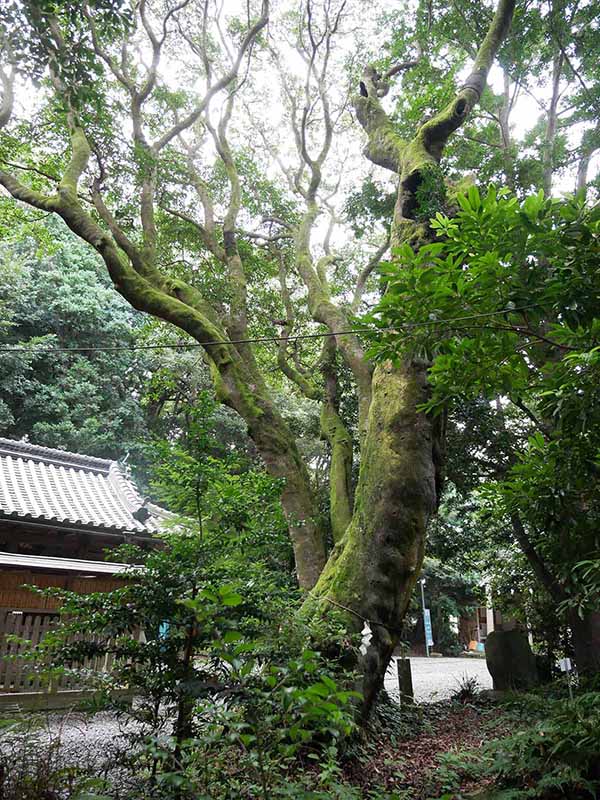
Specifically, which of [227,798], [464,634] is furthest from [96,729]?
[464,634]

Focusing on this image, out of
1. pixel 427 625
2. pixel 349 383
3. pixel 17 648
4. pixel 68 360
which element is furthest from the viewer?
pixel 68 360

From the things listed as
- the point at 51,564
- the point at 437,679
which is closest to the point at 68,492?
the point at 51,564

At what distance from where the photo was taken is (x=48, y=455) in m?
10.9

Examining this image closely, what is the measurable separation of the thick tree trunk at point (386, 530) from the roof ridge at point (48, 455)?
24.4ft

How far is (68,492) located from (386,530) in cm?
705

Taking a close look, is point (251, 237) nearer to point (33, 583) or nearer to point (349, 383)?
point (349, 383)

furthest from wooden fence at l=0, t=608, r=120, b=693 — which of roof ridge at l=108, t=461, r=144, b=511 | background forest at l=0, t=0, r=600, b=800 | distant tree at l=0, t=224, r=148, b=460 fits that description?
distant tree at l=0, t=224, r=148, b=460

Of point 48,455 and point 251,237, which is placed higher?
point 251,237

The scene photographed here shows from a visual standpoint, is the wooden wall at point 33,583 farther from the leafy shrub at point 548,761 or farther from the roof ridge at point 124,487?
the leafy shrub at point 548,761

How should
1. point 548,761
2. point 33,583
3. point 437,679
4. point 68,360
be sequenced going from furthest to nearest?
point 68,360
point 437,679
point 33,583
point 548,761

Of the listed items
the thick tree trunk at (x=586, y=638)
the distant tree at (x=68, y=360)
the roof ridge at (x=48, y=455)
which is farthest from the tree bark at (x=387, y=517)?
the distant tree at (x=68, y=360)

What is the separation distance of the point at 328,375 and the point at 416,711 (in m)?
4.64

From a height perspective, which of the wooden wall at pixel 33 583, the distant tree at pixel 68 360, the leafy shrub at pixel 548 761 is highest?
the distant tree at pixel 68 360

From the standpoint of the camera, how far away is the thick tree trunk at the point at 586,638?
7363 mm
